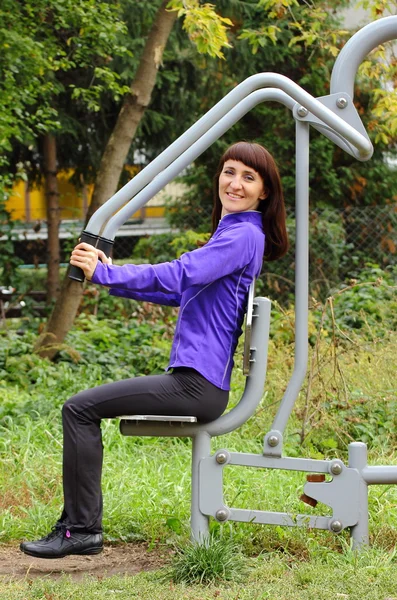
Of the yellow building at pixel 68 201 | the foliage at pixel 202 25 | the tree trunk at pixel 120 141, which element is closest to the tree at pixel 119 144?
the tree trunk at pixel 120 141

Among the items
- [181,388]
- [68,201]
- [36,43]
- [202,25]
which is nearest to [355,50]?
[181,388]

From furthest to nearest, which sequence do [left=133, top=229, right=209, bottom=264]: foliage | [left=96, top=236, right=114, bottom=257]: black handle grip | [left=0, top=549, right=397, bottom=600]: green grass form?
[left=133, top=229, right=209, bottom=264]: foliage, [left=96, top=236, right=114, bottom=257]: black handle grip, [left=0, top=549, right=397, bottom=600]: green grass

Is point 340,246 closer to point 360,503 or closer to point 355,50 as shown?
point 355,50

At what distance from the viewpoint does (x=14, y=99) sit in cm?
765

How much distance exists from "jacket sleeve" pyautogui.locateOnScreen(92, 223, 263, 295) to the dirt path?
115 centimetres

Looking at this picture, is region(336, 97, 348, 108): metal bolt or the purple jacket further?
region(336, 97, 348, 108): metal bolt

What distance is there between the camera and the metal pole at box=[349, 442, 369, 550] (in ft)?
11.8

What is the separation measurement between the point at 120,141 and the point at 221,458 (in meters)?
5.38

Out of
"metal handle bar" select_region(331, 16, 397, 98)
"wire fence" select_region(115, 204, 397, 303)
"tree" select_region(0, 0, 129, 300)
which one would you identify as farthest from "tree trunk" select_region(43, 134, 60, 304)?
"metal handle bar" select_region(331, 16, 397, 98)

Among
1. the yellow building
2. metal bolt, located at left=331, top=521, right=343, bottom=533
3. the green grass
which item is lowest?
the green grass

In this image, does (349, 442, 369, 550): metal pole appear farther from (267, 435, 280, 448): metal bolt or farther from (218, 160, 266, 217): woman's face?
(218, 160, 266, 217): woman's face

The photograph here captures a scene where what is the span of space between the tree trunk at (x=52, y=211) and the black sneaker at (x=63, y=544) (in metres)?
8.06

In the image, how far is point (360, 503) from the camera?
11.8 ft

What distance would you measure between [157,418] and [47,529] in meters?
1.03
